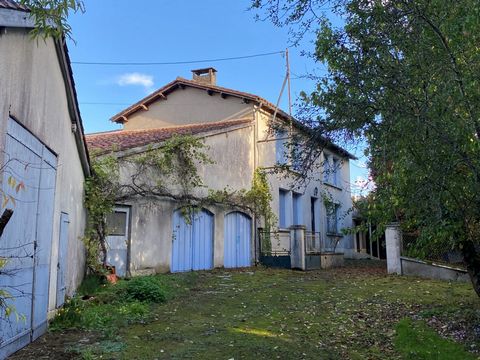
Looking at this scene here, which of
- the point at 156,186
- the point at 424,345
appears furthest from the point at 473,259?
the point at 156,186

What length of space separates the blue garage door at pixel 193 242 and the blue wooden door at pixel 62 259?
556 centimetres

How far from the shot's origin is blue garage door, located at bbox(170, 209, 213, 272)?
14.0 metres

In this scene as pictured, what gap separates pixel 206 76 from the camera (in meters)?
21.5

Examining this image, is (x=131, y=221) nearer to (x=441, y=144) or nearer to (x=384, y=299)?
(x=384, y=299)

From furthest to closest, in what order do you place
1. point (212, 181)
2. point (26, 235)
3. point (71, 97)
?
point (212, 181)
point (71, 97)
point (26, 235)

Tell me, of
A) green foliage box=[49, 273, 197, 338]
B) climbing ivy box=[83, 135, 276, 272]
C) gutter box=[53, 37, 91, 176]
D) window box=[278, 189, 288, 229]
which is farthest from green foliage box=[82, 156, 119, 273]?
window box=[278, 189, 288, 229]

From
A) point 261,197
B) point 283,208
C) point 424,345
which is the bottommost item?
point 424,345

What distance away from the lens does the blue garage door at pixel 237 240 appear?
16125 millimetres

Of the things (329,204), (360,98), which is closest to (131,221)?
(360,98)

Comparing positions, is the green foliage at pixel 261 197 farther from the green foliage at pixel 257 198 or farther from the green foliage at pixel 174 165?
the green foliage at pixel 174 165

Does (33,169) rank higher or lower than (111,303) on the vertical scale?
higher

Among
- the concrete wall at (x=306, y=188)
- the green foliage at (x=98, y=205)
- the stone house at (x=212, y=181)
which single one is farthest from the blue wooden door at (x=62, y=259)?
the concrete wall at (x=306, y=188)

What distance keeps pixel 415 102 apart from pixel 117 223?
897cm

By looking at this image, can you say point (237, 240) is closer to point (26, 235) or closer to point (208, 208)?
point (208, 208)
